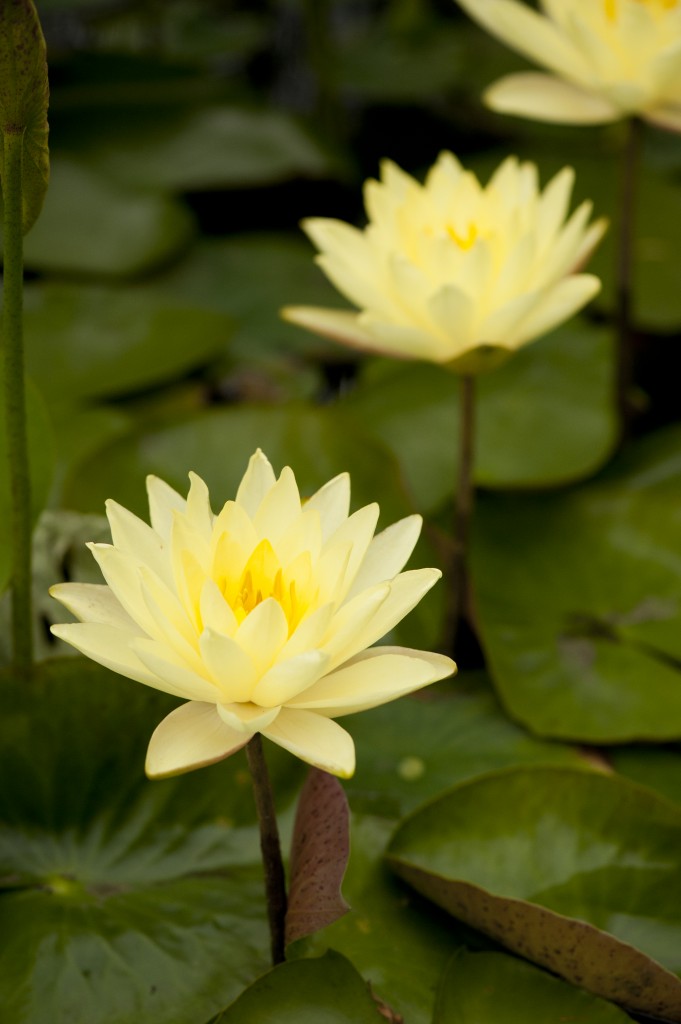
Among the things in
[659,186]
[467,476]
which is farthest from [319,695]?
[659,186]

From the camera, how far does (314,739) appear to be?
27.9 inches

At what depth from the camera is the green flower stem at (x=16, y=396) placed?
828mm

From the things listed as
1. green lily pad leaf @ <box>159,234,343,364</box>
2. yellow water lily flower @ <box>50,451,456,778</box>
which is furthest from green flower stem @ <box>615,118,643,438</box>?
yellow water lily flower @ <box>50,451,456,778</box>

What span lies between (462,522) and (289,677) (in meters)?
0.67

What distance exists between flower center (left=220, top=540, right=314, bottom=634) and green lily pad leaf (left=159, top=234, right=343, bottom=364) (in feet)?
3.93

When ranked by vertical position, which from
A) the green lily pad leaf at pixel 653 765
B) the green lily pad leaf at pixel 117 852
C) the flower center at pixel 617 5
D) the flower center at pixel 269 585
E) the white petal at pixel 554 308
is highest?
the flower center at pixel 617 5

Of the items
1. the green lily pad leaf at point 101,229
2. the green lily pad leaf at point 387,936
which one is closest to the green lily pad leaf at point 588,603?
the green lily pad leaf at point 387,936

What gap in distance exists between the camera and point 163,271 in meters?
2.11

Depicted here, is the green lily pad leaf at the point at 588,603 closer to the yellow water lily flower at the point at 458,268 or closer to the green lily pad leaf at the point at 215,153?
the yellow water lily flower at the point at 458,268

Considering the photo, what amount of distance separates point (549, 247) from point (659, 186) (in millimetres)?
1212

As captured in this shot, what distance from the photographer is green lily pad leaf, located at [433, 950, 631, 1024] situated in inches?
35.1

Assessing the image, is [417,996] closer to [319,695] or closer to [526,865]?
[526,865]

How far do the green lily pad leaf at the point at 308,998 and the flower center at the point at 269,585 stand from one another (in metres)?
0.29

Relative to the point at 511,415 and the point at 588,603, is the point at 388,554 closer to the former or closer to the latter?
the point at 588,603
